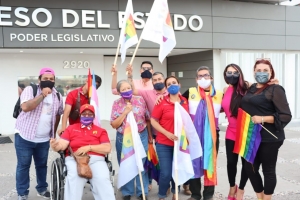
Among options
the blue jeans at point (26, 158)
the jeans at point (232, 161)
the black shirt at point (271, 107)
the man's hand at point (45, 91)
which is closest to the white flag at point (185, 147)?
the jeans at point (232, 161)

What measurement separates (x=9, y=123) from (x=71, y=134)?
6.15 m

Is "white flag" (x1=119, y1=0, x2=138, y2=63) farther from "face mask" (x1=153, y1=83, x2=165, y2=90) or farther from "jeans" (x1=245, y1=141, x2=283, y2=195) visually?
"jeans" (x1=245, y1=141, x2=283, y2=195)

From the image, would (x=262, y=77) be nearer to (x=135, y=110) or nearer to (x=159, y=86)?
(x=159, y=86)

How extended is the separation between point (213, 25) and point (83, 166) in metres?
7.28

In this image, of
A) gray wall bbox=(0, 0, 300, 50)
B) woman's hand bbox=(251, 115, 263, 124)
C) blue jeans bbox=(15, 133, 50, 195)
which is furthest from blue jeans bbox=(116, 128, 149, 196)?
gray wall bbox=(0, 0, 300, 50)

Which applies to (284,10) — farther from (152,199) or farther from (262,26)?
(152,199)

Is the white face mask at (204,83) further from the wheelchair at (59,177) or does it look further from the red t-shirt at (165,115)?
the wheelchair at (59,177)

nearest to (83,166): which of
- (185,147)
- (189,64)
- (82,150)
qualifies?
(82,150)

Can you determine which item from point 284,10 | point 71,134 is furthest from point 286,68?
point 71,134

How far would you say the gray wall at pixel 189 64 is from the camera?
9.67 metres

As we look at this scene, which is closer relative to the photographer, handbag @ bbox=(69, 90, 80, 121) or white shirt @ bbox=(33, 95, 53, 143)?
white shirt @ bbox=(33, 95, 53, 143)

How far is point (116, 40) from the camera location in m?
8.19

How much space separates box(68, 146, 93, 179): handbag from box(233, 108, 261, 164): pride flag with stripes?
1.66 m

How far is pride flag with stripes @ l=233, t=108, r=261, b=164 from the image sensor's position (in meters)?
3.15
